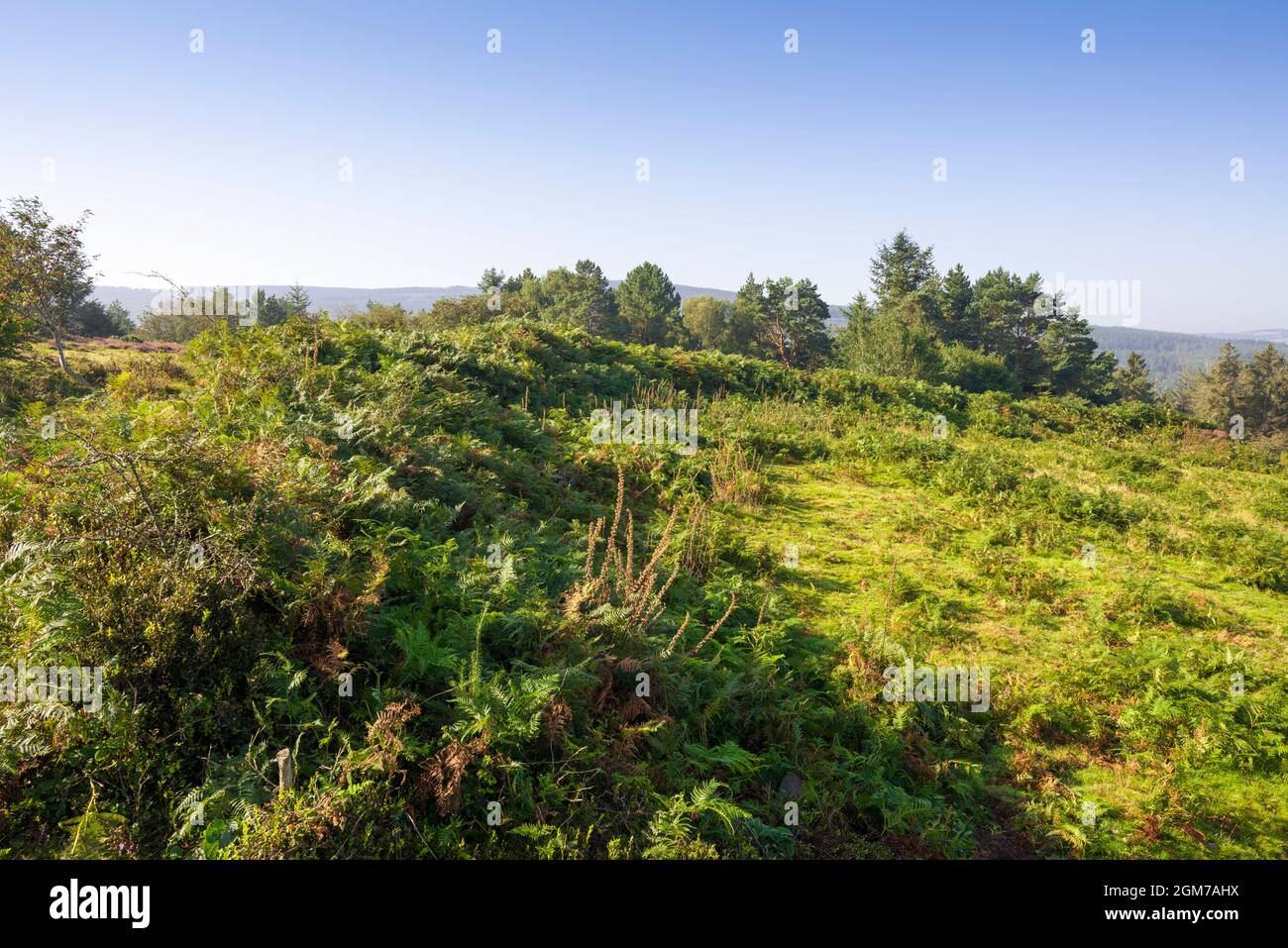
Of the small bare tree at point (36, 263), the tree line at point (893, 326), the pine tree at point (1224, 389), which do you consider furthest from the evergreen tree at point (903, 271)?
the small bare tree at point (36, 263)

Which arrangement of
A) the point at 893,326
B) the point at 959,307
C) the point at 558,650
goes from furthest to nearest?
1. the point at 959,307
2. the point at 893,326
3. the point at 558,650

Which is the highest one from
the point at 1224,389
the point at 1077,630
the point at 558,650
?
the point at 1224,389

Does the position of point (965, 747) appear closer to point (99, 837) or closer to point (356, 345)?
point (99, 837)

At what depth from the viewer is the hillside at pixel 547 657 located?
3512 mm

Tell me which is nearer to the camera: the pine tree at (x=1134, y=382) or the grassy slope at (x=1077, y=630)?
the grassy slope at (x=1077, y=630)

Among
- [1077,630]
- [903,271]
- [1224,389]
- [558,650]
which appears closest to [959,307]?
[903,271]

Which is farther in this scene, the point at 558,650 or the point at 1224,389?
the point at 1224,389

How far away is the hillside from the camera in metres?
3.51

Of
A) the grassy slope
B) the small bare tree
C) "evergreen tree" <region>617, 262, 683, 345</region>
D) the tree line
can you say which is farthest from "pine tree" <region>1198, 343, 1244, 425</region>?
the small bare tree

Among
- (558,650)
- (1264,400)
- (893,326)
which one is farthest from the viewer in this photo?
(1264,400)

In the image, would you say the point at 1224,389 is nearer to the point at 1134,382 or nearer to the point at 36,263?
the point at 1134,382

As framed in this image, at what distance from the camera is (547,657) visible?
4.71 m

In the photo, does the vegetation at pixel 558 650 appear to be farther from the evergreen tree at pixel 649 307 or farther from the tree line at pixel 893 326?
the evergreen tree at pixel 649 307
